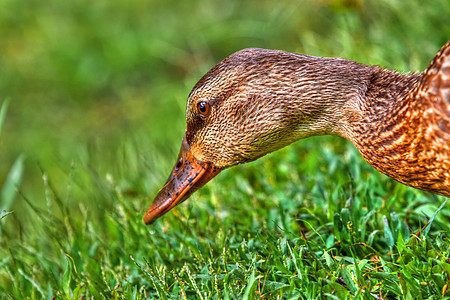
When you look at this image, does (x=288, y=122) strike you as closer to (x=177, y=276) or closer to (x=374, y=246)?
(x=374, y=246)

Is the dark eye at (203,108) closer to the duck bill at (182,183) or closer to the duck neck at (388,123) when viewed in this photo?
the duck bill at (182,183)

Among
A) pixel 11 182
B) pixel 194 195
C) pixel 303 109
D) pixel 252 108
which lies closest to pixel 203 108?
pixel 252 108

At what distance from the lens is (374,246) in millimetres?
2545

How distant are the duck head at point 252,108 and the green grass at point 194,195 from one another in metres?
0.36

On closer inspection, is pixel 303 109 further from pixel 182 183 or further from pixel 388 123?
pixel 182 183

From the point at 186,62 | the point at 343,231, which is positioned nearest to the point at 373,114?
the point at 343,231

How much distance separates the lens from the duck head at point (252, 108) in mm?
2572

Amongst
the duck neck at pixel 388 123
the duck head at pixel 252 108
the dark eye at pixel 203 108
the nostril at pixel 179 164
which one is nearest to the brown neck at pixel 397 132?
the duck neck at pixel 388 123

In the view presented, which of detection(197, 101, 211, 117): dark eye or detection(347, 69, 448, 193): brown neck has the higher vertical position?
detection(197, 101, 211, 117): dark eye

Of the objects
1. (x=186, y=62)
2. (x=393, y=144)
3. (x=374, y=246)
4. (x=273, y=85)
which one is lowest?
(x=374, y=246)

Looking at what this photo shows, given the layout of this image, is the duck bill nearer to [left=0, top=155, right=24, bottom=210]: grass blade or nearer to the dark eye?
the dark eye

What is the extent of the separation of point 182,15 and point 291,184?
15.0ft

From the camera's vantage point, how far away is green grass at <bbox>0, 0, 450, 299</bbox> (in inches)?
92.5

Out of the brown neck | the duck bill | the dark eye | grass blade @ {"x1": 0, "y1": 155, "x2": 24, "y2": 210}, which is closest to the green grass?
grass blade @ {"x1": 0, "y1": 155, "x2": 24, "y2": 210}
